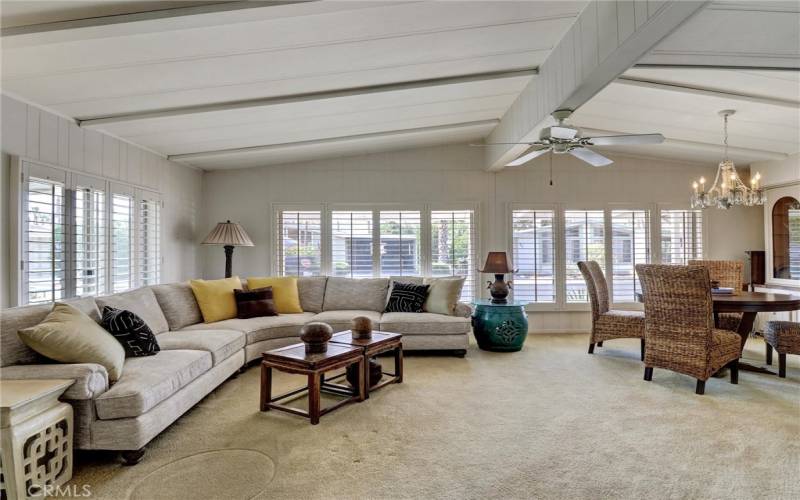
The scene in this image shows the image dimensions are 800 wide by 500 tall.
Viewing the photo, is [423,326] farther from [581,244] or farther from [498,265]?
[581,244]

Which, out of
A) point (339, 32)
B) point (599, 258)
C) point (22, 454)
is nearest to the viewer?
point (22, 454)

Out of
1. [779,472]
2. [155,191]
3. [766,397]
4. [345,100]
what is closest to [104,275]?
[155,191]

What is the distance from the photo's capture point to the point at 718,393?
3607mm

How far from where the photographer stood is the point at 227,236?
5.46 metres

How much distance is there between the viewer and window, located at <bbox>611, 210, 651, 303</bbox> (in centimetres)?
618

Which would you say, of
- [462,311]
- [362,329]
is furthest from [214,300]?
[462,311]

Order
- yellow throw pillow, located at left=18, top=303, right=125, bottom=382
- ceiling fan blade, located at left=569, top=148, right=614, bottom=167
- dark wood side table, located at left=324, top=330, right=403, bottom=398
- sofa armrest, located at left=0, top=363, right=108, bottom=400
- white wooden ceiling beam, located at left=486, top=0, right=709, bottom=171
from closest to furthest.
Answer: white wooden ceiling beam, located at left=486, top=0, right=709, bottom=171 → sofa armrest, located at left=0, top=363, right=108, bottom=400 → yellow throw pillow, located at left=18, top=303, right=125, bottom=382 → dark wood side table, located at left=324, top=330, right=403, bottom=398 → ceiling fan blade, located at left=569, top=148, right=614, bottom=167

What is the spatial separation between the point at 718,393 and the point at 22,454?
184 inches

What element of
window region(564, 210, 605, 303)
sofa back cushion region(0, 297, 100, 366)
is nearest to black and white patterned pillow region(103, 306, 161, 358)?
sofa back cushion region(0, 297, 100, 366)

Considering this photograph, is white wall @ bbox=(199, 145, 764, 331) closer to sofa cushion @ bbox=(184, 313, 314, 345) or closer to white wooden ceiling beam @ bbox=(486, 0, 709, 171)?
sofa cushion @ bbox=(184, 313, 314, 345)

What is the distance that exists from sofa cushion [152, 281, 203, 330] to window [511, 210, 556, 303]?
4083 mm

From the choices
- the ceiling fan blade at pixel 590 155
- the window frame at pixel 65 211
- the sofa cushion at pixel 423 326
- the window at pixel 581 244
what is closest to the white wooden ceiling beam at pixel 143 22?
the window frame at pixel 65 211

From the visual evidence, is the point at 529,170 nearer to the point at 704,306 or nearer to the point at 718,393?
the point at 704,306

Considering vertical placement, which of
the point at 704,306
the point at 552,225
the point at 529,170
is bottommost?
the point at 704,306
